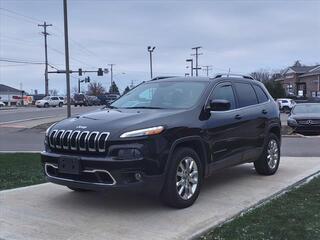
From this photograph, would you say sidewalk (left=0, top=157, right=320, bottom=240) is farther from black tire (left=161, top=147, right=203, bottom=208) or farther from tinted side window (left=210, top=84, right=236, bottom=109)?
tinted side window (left=210, top=84, right=236, bottom=109)

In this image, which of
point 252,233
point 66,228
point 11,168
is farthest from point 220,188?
point 11,168

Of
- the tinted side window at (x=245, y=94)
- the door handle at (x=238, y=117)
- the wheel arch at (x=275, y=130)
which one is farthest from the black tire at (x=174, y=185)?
the wheel arch at (x=275, y=130)

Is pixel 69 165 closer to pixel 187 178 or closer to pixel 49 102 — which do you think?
pixel 187 178

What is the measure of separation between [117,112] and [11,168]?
152 inches

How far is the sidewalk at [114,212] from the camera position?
17.7ft

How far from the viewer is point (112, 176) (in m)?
5.84

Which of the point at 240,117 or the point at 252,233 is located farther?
the point at 240,117

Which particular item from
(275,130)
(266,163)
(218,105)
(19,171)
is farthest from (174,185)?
Result: (19,171)

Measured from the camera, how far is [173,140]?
20.5ft

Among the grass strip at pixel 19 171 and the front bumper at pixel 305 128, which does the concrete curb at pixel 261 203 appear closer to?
the grass strip at pixel 19 171

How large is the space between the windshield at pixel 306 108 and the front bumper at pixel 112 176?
16435mm

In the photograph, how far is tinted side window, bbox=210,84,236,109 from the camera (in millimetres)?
7491

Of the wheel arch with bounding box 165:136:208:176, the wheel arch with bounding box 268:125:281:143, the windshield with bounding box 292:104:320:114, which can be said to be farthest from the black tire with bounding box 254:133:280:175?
the windshield with bounding box 292:104:320:114

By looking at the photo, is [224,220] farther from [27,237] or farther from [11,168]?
[11,168]
